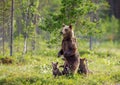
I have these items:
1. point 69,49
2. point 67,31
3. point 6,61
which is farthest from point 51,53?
point 67,31

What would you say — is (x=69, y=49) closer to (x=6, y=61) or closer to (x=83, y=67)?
(x=83, y=67)

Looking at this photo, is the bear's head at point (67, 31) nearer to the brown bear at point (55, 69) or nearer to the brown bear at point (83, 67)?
the brown bear at point (55, 69)

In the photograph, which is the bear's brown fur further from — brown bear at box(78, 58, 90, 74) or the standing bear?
the standing bear

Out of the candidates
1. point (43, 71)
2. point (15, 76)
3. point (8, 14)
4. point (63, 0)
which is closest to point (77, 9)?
point (63, 0)

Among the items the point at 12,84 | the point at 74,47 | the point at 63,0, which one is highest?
the point at 63,0

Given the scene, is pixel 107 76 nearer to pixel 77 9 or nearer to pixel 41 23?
pixel 77 9

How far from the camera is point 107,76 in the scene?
17.8 m

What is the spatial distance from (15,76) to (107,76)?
3.87 m

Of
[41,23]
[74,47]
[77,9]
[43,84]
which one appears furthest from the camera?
[41,23]

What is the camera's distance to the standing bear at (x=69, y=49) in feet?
54.0

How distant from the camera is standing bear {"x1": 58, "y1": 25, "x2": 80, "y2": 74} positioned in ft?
54.0

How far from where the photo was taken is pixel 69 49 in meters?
16.7

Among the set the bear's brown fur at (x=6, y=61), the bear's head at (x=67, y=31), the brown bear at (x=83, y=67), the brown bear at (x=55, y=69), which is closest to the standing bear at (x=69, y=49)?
the bear's head at (x=67, y=31)

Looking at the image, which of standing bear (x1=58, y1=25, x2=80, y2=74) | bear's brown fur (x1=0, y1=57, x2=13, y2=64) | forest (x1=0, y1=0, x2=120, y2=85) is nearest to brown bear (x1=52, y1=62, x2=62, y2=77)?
forest (x1=0, y1=0, x2=120, y2=85)
